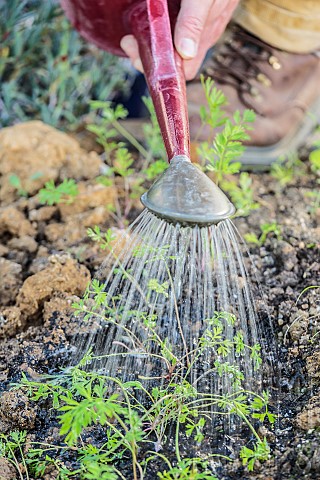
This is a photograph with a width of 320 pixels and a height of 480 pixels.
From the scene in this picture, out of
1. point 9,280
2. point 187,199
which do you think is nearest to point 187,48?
point 187,199

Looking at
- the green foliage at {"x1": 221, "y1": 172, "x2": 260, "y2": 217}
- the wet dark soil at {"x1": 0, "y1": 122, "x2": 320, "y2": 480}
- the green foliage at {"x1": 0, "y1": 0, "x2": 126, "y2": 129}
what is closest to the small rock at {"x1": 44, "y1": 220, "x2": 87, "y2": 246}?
the wet dark soil at {"x1": 0, "y1": 122, "x2": 320, "y2": 480}

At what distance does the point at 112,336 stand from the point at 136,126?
1.46 m

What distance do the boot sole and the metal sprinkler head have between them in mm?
1396

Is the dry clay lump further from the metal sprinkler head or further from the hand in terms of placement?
the metal sprinkler head

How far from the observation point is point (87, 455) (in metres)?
1.56

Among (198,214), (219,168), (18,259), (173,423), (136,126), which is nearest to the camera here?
(198,214)

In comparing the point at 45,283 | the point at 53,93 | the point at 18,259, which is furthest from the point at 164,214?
the point at 53,93

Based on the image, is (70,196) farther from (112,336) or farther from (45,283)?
(112,336)

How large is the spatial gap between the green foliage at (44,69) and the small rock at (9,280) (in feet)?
3.90

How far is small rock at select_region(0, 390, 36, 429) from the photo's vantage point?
174 cm

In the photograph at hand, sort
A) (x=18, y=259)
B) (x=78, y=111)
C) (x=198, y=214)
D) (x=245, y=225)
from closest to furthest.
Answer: (x=198, y=214) < (x=18, y=259) < (x=245, y=225) < (x=78, y=111)

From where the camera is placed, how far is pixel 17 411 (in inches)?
68.9

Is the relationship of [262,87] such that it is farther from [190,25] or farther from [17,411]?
[17,411]

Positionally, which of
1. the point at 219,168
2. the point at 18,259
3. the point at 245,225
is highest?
the point at 219,168
